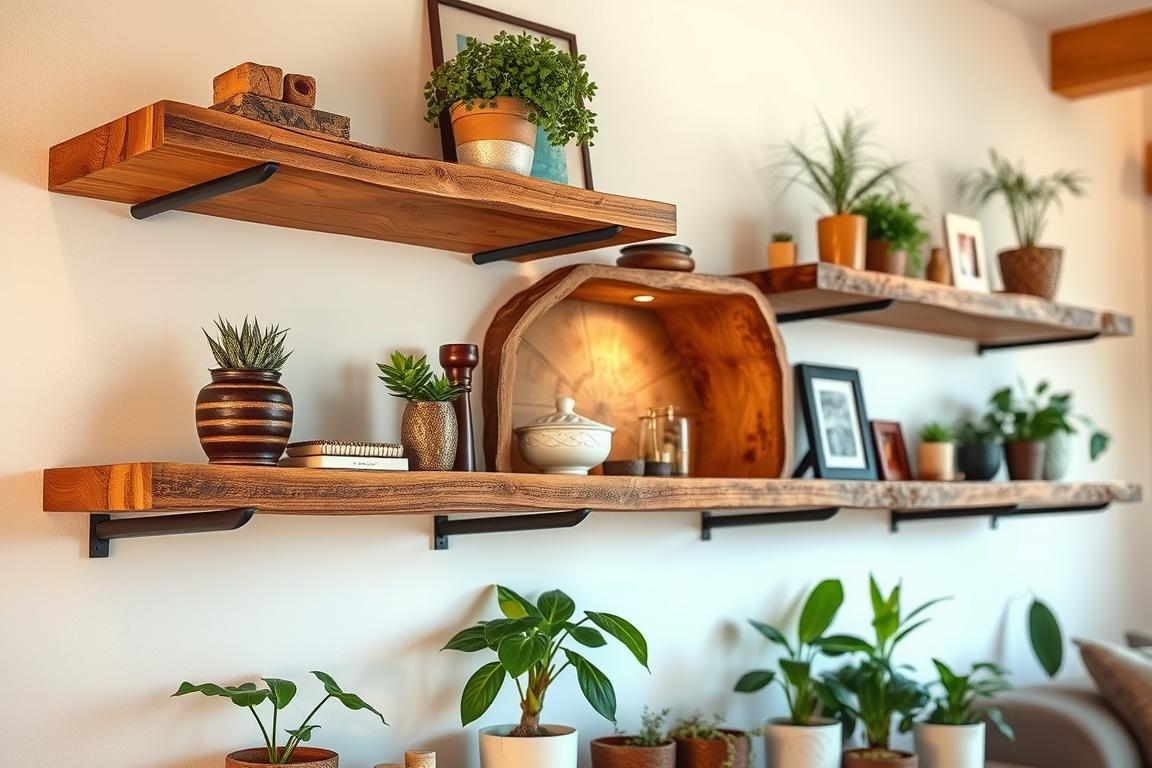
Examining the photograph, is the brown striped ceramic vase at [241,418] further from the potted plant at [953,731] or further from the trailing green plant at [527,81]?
the potted plant at [953,731]

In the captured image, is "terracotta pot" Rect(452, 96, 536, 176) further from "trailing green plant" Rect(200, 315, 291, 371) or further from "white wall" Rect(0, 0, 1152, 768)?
"trailing green plant" Rect(200, 315, 291, 371)

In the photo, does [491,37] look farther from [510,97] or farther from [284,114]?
[284,114]

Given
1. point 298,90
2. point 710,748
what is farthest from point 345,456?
point 710,748

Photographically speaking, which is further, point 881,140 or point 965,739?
point 881,140

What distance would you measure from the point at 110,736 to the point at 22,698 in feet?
0.46

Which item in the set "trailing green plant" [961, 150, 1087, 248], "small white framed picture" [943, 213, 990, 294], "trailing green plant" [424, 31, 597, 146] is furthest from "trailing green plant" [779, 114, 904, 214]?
"trailing green plant" [424, 31, 597, 146]

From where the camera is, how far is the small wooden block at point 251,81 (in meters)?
1.70

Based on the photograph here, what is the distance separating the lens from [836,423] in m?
2.81

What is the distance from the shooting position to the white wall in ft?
5.75

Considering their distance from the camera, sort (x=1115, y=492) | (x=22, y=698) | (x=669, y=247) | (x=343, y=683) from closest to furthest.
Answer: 1. (x=22, y=698)
2. (x=343, y=683)
3. (x=669, y=247)
4. (x=1115, y=492)

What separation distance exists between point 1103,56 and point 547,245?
2321 mm

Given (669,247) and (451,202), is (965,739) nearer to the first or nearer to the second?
(669,247)

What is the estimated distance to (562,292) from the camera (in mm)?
2205

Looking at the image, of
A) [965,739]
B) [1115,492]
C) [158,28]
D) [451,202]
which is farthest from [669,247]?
[1115,492]
